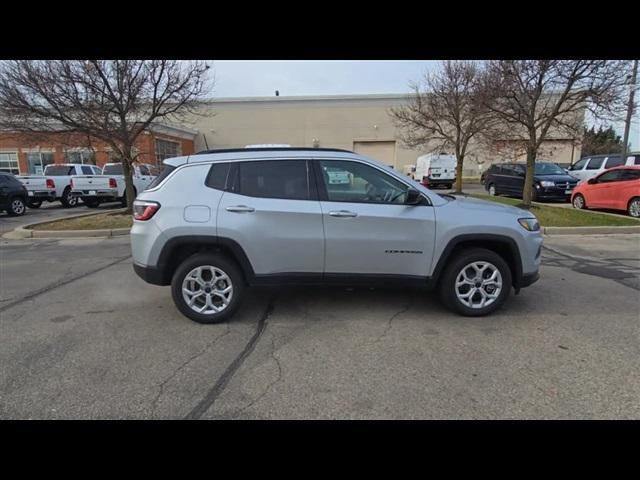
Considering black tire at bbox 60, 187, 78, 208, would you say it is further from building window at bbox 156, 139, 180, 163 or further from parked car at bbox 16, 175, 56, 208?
building window at bbox 156, 139, 180, 163

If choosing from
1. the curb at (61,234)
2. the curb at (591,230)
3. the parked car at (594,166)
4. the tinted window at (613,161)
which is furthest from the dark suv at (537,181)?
the curb at (61,234)

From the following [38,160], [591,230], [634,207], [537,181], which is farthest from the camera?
[38,160]

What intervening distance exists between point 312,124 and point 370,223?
34186 mm

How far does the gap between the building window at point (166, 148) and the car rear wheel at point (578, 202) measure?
24.8 metres

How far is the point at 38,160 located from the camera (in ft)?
96.7

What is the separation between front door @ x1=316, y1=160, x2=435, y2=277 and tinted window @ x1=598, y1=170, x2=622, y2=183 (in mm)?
11118

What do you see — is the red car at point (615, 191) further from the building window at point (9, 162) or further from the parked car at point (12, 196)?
the building window at point (9, 162)

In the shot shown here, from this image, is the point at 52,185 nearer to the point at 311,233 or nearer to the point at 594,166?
the point at 311,233

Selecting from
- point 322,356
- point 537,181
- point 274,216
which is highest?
point 537,181

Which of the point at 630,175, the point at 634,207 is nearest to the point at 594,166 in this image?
the point at 630,175

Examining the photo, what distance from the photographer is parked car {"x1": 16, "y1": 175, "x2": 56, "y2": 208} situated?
49.9 feet

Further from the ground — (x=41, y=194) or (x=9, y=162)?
(x=9, y=162)

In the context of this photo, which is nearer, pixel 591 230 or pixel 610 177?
pixel 591 230
